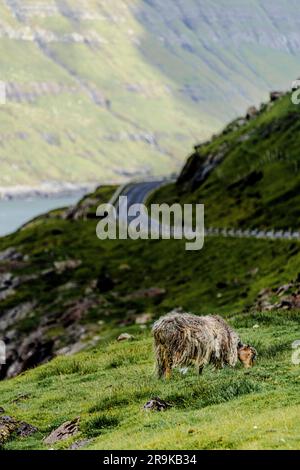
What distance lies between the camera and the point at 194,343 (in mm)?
29344

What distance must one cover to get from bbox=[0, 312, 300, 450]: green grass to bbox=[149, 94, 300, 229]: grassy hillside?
256 ft

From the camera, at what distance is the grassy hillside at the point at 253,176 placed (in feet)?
422

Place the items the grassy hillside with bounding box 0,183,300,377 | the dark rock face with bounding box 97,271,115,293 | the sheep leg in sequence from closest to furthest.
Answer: the sheep leg → the grassy hillside with bounding box 0,183,300,377 → the dark rock face with bounding box 97,271,115,293

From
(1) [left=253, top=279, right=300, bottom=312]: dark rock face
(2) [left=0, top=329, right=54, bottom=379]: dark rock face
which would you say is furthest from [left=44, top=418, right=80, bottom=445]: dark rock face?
(2) [left=0, top=329, right=54, bottom=379]: dark rock face

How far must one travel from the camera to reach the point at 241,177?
154 m

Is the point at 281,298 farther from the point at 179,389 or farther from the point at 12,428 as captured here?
the point at 12,428

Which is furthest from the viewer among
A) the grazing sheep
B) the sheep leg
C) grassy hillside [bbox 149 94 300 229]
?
grassy hillside [bbox 149 94 300 229]

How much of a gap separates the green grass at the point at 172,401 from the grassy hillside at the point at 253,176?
77.9 metres

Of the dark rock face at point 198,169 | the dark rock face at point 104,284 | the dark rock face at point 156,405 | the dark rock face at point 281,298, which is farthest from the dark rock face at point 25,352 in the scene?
the dark rock face at point 198,169

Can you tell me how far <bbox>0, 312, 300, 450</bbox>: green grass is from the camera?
21.0 metres

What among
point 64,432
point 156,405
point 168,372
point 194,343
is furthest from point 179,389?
point 64,432

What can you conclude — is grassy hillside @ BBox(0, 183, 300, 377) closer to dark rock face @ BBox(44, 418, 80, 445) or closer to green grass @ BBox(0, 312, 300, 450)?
green grass @ BBox(0, 312, 300, 450)

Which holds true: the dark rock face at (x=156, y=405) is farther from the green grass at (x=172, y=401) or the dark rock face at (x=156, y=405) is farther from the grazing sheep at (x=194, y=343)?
the grazing sheep at (x=194, y=343)
